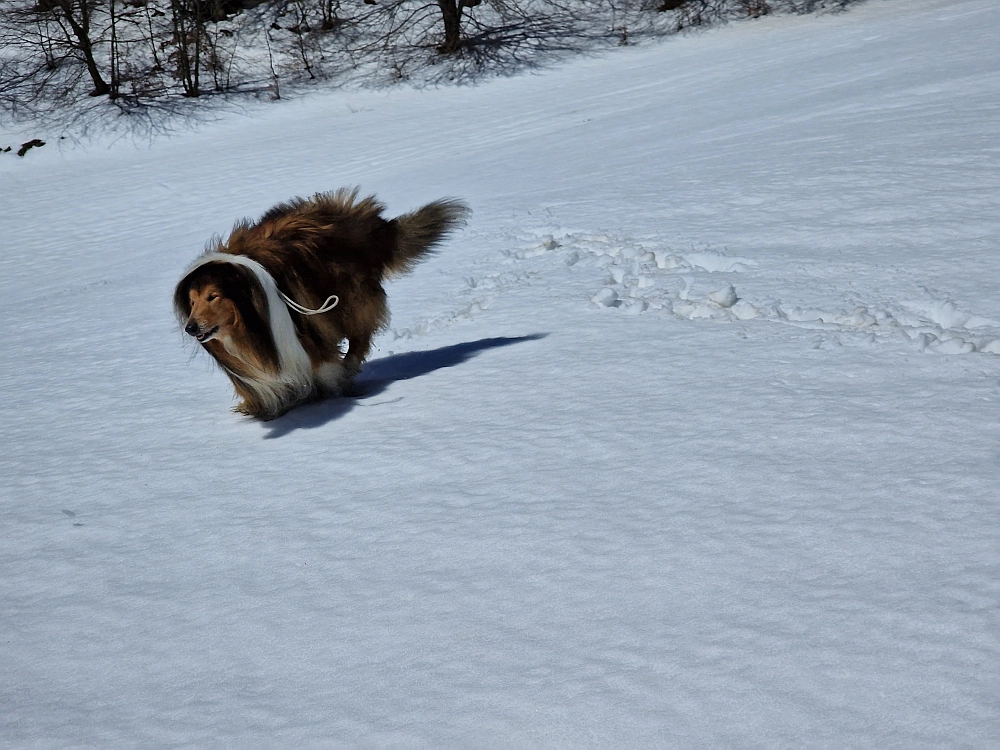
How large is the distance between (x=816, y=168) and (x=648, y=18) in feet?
44.7

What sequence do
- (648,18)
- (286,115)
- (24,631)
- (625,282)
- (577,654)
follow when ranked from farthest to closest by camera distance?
(648,18) < (286,115) < (625,282) < (24,631) < (577,654)

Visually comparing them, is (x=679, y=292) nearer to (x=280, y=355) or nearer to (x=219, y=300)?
(x=280, y=355)

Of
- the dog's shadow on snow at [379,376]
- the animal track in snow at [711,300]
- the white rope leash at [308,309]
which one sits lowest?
the dog's shadow on snow at [379,376]

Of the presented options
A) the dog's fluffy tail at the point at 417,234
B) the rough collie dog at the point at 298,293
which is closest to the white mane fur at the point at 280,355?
the rough collie dog at the point at 298,293

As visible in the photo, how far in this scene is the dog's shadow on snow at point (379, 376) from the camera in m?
4.77

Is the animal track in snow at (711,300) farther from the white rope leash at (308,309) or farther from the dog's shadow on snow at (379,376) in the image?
the white rope leash at (308,309)

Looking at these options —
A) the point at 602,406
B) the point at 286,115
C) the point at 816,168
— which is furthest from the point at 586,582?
the point at 286,115

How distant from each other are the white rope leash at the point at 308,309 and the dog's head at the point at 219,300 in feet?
0.51

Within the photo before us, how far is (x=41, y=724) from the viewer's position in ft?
7.97

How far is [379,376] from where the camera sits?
5508 millimetres

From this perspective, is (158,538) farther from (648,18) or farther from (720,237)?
(648,18)

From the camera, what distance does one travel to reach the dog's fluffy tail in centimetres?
543

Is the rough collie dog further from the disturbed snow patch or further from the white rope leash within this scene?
the disturbed snow patch

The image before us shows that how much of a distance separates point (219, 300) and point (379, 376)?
4.43ft
